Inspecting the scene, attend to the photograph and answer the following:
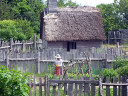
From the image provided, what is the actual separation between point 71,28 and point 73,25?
0.46m

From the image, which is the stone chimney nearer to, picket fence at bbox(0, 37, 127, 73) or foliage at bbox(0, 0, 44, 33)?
picket fence at bbox(0, 37, 127, 73)

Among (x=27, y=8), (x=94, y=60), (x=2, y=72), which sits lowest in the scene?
(x=94, y=60)

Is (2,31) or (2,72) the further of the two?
(2,31)

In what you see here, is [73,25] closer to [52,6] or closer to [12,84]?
[52,6]

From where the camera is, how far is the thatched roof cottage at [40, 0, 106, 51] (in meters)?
22.1

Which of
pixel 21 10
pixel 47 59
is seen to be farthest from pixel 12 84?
pixel 21 10

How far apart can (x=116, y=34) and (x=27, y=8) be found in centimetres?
1566

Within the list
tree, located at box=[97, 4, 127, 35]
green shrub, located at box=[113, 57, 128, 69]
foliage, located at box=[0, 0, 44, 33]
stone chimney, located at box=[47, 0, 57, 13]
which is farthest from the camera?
foliage, located at box=[0, 0, 44, 33]

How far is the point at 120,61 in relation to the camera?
1541cm

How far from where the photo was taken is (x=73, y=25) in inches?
910

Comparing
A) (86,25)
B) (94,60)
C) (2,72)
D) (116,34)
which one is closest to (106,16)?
(116,34)

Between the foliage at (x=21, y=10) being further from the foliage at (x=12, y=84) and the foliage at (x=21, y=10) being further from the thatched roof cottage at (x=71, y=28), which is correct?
the foliage at (x=12, y=84)

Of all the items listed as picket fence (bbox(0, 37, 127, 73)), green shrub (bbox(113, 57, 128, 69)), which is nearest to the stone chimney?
picket fence (bbox(0, 37, 127, 73))

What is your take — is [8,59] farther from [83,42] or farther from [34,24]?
[34,24]
